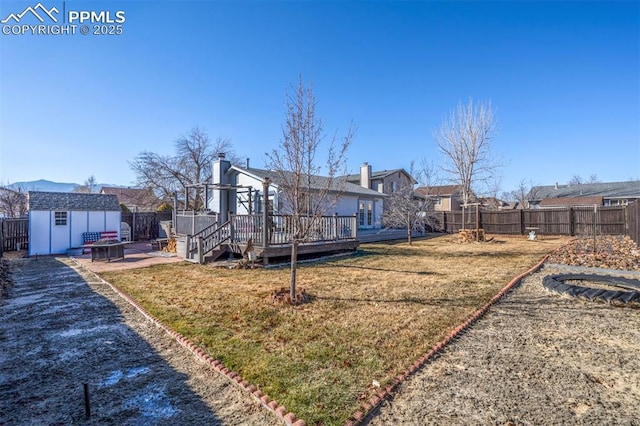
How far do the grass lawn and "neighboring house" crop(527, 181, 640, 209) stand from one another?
33.5m

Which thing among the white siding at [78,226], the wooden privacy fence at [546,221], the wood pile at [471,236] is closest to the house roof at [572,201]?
the wooden privacy fence at [546,221]

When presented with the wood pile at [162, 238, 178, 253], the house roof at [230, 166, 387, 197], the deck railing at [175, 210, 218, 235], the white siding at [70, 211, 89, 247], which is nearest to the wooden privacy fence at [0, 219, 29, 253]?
the white siding at [70, 211, 89, 247]

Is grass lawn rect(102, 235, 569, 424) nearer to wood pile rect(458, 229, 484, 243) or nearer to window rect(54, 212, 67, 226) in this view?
wood pile rect(458, 229, 484, 243)

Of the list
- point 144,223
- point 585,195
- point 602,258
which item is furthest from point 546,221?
point 144,223

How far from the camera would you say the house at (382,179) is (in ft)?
85.4

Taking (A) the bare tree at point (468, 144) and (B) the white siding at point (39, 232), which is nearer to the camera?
(B) the white siding at point (39, 232)

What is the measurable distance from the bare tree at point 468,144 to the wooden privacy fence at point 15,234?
24258 millimetres

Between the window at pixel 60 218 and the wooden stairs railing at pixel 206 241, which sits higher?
the window at pixel 60 218

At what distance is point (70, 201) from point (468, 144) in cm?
2322

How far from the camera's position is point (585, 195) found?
114 ft

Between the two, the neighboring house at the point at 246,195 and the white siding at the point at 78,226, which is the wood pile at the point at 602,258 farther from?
the white siding at the point at 78,226

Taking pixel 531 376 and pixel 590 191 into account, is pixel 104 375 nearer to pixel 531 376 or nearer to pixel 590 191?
pixel 531 376

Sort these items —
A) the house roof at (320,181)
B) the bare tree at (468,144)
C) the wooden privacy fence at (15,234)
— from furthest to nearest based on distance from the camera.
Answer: the bare tree at (468,144) → the wooden privacy fence at (15,234) → the house roof at (320,181)

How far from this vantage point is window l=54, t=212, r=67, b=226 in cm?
1353
